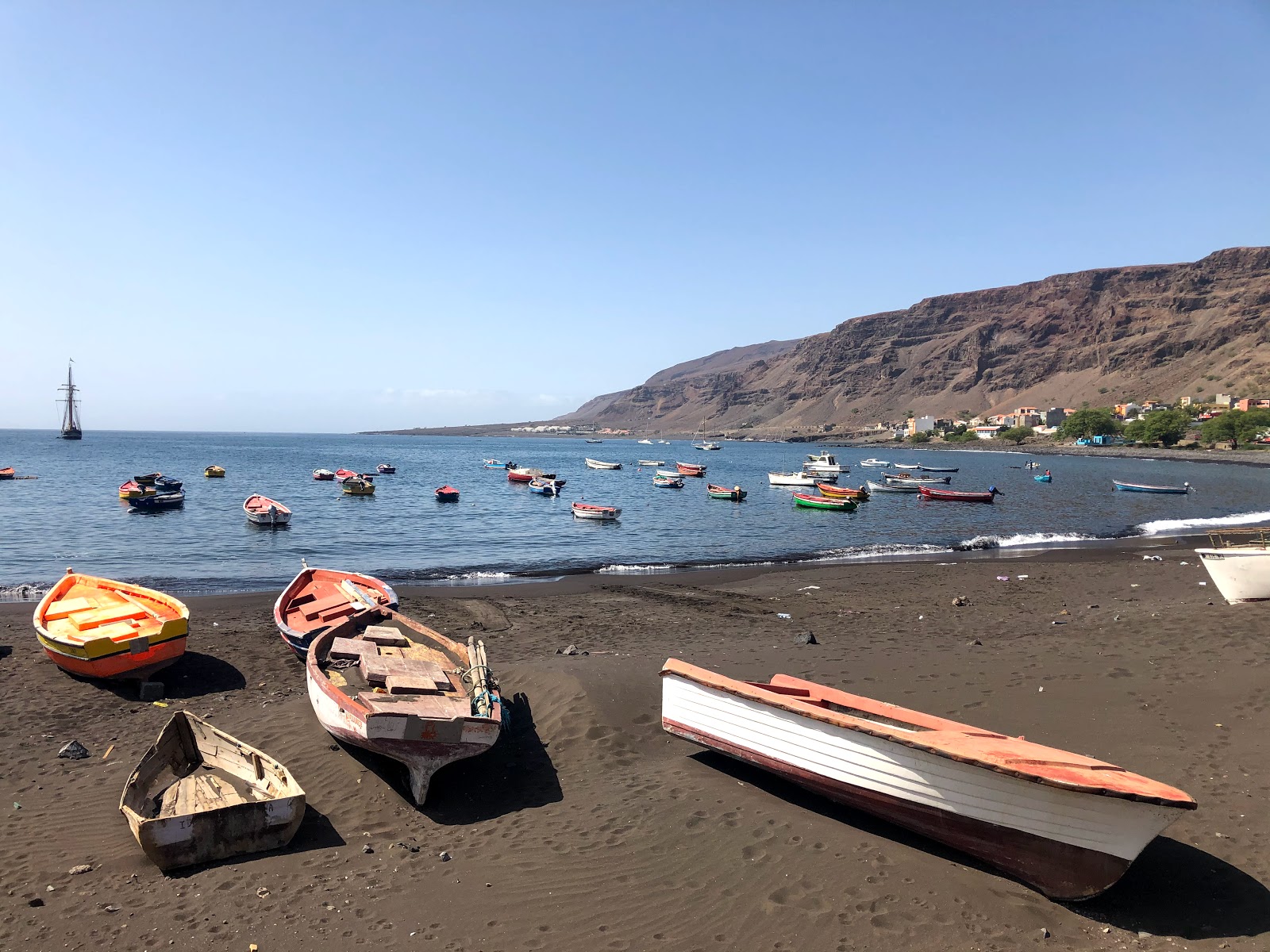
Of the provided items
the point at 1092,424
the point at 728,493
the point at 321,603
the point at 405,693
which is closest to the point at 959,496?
the point at 728,493

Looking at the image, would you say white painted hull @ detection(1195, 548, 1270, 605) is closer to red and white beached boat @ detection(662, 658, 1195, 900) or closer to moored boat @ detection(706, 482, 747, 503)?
red and white beached boat @ detection(662, 658, 1195, 900)

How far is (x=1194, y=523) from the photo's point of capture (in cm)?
3878

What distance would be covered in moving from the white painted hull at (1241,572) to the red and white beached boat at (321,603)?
17540 millimetres

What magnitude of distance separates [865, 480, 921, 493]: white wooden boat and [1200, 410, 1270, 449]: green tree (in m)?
85.3

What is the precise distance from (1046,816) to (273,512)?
35.7 m

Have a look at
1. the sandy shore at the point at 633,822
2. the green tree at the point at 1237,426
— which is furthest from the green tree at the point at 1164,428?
the sandy shore at the point at 633,822

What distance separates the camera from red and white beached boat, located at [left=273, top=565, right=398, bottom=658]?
13125 mm

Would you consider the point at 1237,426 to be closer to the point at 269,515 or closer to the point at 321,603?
the point at 269,515

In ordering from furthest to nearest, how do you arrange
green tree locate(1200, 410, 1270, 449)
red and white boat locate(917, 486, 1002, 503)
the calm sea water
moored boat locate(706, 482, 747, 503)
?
green tree locate(1200, 410, 1270, 449) < moored boat locate(706, 482, 747, 503) < red and white boat locate(917, 486, 1002, 503) < the calm sea water

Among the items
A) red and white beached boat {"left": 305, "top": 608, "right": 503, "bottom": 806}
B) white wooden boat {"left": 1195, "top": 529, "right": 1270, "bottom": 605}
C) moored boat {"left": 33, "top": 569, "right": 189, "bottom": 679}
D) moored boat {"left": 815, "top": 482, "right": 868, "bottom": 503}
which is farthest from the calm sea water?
white wooden boat {"left": 1195, "top": 529, "right": 1270, "bottom": 605}

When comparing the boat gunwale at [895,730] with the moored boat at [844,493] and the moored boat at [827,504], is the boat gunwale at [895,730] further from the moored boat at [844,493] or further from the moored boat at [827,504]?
the moored boat at [844,493]

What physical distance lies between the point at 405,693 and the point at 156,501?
39825 mm

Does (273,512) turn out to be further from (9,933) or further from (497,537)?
(9,933)

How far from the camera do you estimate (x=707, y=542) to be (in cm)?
3291
